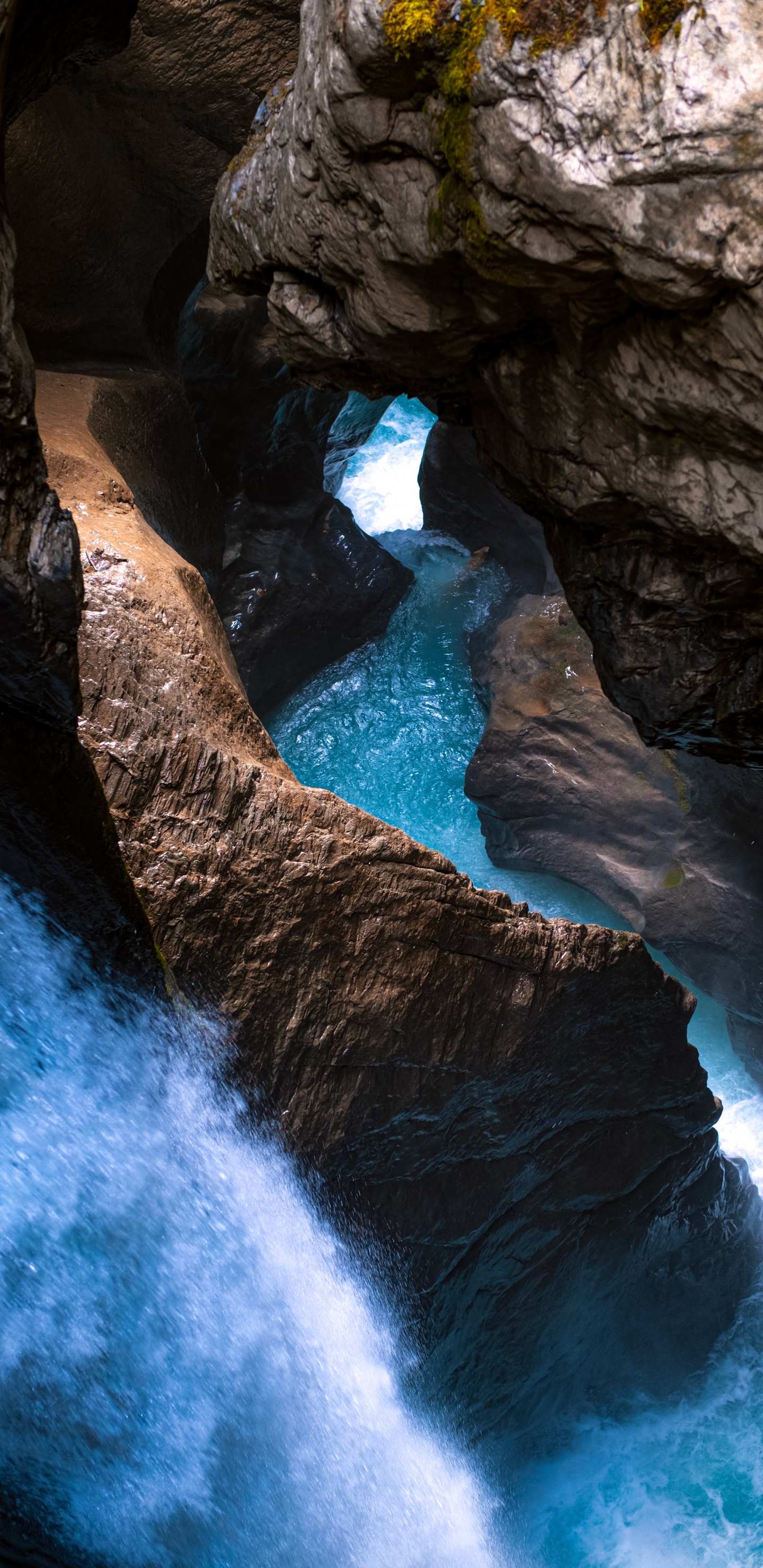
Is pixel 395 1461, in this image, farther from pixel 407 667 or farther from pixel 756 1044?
pixel 407 667

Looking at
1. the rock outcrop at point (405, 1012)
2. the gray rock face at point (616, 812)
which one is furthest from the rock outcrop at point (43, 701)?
the gray rock face at point (616, 812)

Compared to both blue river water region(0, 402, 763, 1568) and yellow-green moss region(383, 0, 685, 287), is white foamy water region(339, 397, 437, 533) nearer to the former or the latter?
yellow-green moss region(383, 0, 685, 287)

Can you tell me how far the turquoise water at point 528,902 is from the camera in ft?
20.5

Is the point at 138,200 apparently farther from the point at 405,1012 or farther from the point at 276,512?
the point at 405,1012

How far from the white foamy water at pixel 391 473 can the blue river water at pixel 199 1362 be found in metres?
9.28

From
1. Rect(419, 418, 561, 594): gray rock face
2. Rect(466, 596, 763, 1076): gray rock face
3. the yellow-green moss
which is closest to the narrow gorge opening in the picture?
the yellow-green moss

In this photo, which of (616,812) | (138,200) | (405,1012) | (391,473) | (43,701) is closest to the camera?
(43,701)

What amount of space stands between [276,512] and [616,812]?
4.25 m

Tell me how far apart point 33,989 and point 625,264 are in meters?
3.12

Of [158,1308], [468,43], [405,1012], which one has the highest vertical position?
[468,43]

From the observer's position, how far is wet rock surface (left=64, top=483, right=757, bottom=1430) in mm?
3900

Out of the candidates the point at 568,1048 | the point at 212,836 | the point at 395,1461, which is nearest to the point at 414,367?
the point at 212,836

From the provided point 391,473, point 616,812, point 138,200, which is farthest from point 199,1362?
point 391,473

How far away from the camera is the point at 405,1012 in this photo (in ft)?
14.1
